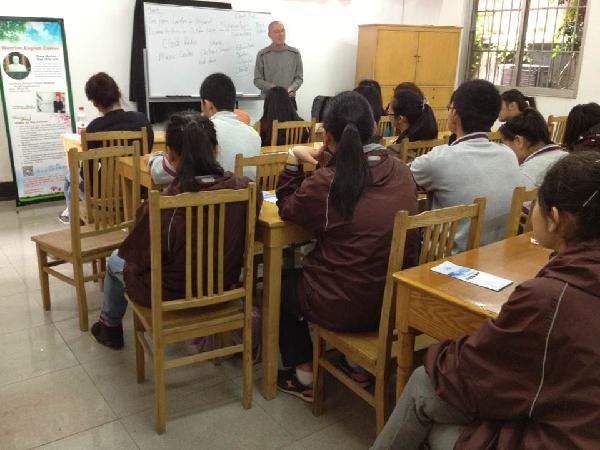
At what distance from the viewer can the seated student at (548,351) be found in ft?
3.26

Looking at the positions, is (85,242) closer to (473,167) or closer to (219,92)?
(219,92)

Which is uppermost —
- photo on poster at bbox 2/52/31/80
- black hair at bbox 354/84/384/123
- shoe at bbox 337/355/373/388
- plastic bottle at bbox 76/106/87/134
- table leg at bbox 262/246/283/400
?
photo on poster at bbox 2/52/31/80

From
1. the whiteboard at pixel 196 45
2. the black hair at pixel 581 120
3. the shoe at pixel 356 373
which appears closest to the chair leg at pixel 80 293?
the shoe at pixel 356 373

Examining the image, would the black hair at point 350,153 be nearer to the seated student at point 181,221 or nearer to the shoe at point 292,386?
the seated student at point 181,221

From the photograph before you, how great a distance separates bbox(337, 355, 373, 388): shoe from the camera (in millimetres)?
2096

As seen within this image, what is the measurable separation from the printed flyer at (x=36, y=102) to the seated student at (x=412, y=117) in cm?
297

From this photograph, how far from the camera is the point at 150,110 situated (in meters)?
5.36

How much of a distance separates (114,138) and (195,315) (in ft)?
4.87

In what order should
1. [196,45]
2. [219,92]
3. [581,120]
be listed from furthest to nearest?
1. [196,45]
2. [581,120]
3. [219,92]

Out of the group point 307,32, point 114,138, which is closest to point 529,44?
point 307,32

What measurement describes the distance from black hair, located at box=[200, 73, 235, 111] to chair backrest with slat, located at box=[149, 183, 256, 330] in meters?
1.03

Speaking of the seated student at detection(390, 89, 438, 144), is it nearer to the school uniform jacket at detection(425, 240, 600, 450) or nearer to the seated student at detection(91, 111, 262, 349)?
the seated student at detection(91, 111, 262, 349)

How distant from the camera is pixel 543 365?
3.39ft

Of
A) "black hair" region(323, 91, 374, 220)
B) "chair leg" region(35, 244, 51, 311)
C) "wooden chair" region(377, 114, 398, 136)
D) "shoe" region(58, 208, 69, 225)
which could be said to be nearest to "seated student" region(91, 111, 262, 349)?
"black hair" region(323, 91, 374, 220)
